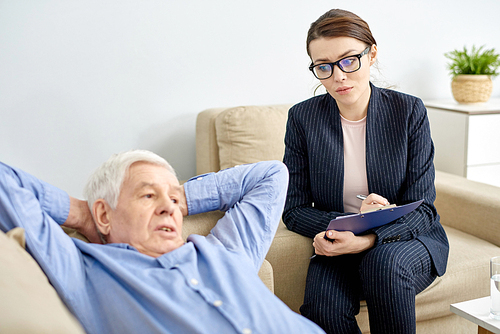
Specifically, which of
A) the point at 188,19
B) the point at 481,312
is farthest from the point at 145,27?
the point at 481,312

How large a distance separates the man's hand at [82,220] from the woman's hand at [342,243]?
661 millimetres

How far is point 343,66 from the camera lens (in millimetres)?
1437

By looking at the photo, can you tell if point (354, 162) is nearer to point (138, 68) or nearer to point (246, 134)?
point (246, 134)

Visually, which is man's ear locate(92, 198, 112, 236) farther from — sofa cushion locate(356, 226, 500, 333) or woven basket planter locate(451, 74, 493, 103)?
woven basket planter locate(451, 74, 493, 103)

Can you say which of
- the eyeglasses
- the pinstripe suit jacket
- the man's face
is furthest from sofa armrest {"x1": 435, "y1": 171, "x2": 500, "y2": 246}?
the man's face

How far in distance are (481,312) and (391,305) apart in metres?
0.23

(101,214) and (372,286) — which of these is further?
(372,286)

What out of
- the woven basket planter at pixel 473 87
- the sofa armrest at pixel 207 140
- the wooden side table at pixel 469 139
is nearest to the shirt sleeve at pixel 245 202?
the sofa armrest at pixel 207 140

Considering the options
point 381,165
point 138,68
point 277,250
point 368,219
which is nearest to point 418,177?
point 381,165

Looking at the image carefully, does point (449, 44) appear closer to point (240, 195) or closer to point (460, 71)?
point (460, 71)

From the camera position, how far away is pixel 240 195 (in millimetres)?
1396

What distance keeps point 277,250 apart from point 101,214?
64cm

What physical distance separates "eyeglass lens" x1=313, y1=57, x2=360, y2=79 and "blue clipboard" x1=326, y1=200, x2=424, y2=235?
458mm

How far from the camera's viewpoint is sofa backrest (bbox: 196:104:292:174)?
2.10 m
